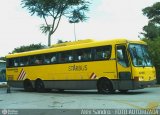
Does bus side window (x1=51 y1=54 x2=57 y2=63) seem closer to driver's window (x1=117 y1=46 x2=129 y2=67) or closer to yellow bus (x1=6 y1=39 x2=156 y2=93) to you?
yellow bus (x1=6 y1=39 x2=156 y2=93)

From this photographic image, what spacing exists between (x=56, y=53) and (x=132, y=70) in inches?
266

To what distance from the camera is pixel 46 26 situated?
4647cm

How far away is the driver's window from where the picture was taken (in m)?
23.4

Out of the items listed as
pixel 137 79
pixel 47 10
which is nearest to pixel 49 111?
pixel 137 79

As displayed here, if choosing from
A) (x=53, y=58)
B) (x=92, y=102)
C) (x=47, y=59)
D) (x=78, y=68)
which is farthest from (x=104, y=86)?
(x=47, y=59)

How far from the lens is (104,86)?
24.7 m

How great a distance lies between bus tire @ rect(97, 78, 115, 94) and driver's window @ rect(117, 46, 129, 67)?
4.56 feet

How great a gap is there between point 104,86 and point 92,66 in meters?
1.35

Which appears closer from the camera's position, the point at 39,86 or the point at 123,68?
the point at 123,68

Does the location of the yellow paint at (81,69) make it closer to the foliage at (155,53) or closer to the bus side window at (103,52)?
the bus side window at (103,52)

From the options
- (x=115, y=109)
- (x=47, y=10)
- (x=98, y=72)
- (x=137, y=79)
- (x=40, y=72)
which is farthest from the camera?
(x=47, y=10)

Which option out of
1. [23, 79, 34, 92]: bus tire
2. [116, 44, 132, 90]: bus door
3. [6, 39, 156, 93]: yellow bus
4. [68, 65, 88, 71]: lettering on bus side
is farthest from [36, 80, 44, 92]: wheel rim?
[116, 44, 132, 90]: bus door

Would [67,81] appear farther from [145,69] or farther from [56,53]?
[145,69]

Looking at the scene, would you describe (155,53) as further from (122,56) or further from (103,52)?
(122,56)
